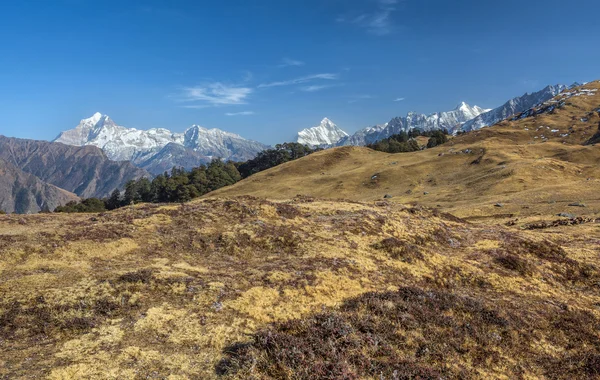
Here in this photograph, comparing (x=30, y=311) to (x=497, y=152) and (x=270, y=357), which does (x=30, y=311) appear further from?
(x=497, y=152)

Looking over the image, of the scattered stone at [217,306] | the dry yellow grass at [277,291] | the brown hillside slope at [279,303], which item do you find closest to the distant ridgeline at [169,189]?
the dry yellow grass at [277,291]

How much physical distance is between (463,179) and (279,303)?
100 m

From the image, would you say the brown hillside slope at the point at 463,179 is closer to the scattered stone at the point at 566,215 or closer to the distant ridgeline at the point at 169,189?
the scattered stone at the point at 566,215

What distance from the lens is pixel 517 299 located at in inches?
874

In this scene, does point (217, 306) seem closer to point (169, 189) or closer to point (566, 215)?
point (566, 215)

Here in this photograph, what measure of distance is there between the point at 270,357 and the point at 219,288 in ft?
23.3

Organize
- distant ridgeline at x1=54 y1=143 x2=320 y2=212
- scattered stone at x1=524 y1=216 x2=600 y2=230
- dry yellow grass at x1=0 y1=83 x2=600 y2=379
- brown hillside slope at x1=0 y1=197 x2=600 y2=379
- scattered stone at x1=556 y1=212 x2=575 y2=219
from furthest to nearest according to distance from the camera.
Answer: distant ridgeline at x1=54 y1=143 x2=320 y2=212 → scattered stone at x1=556 y1=212 x2=575 y2=219 → scattered stone at x1=524 y1=216 x2=600 y2=230 → dry yellow grass at x1=0 y1=83 x2=600 y2=379 → brown hillside slope at x1=0 y1=197 x2=600 y2=379

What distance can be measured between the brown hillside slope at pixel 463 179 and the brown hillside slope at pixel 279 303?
43.4 m

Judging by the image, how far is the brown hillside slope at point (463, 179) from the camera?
2699 inches

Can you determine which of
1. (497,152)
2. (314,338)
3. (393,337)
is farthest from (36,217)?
(497,152)

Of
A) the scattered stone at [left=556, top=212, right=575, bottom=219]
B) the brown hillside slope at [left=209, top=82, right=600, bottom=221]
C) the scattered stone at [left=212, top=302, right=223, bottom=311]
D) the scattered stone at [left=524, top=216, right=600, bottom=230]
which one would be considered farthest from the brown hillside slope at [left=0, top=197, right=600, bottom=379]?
the brown hillside slope at [left=209, top=82, right=600, bottom=221]

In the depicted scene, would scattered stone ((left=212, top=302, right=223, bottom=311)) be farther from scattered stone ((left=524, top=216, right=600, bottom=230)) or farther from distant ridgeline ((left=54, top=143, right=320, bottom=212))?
distant ridgeline ((left=54, top=143, right=320, bottom=212))

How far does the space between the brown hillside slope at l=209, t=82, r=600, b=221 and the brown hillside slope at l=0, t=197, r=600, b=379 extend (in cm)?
4342

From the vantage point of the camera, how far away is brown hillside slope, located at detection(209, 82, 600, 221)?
225 ft
